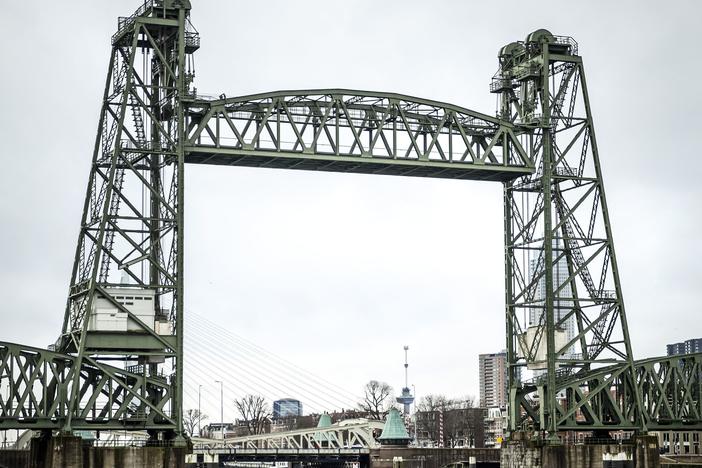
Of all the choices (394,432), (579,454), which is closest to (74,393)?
(579,454)

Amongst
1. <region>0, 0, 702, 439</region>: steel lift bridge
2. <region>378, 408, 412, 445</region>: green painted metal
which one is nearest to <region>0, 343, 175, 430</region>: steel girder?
<region>0, 0, 702, 439</region>: steel lift bridge

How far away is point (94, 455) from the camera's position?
61531mm

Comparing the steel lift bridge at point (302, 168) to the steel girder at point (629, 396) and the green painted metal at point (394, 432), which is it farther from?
the green painted metal at point (394, 432)

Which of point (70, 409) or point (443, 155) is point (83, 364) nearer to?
point (70, 409)

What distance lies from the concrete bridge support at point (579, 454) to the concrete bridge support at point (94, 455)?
19.9 metres

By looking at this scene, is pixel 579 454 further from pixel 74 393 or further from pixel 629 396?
pixel 74 393

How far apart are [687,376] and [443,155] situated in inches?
829

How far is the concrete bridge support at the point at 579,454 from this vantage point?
7069 centimetres

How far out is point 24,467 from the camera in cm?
8831

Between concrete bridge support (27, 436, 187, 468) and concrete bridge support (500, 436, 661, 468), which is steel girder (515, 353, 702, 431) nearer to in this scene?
concrete bridge support (500, 436, 661, 468)

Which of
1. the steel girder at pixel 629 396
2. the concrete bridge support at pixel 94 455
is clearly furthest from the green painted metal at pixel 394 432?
the concrete bridge support at pixel 94 455

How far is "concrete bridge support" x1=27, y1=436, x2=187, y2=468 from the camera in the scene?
2384 inches

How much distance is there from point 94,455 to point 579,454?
88.5 feet

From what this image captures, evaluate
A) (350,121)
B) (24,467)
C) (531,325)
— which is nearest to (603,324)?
(531,325)
